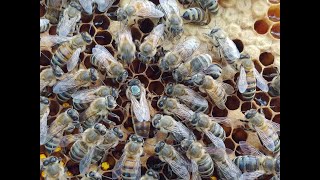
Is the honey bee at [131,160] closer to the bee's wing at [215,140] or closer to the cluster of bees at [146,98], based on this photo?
the cluster of bees at [146,98]

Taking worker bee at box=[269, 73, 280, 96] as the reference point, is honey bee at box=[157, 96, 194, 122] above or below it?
below

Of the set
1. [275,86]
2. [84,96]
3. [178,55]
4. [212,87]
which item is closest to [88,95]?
[84,96]

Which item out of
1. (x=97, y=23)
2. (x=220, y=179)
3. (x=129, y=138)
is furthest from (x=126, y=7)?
(x=220, y=179)

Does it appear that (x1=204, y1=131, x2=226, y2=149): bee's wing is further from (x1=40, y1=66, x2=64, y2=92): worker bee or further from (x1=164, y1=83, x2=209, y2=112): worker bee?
(x1=40, y1=66, x2=64, y2=92): worker bee

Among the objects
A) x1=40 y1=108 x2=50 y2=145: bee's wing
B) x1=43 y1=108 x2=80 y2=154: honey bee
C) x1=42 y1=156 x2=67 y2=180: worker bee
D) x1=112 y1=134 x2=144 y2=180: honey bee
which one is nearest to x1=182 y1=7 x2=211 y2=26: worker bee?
x1=112 y1=134 x2=144 y2=180: honey bee

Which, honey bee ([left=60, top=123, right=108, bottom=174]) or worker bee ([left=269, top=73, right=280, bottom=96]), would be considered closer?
honey bee ([left=60, top=123, right=108, bottom=174])

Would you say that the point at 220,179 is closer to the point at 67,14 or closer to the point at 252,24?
the point at 252,24

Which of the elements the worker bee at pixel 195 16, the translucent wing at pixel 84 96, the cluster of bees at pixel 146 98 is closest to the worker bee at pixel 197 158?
the cluster of bees at pixel 146 98
